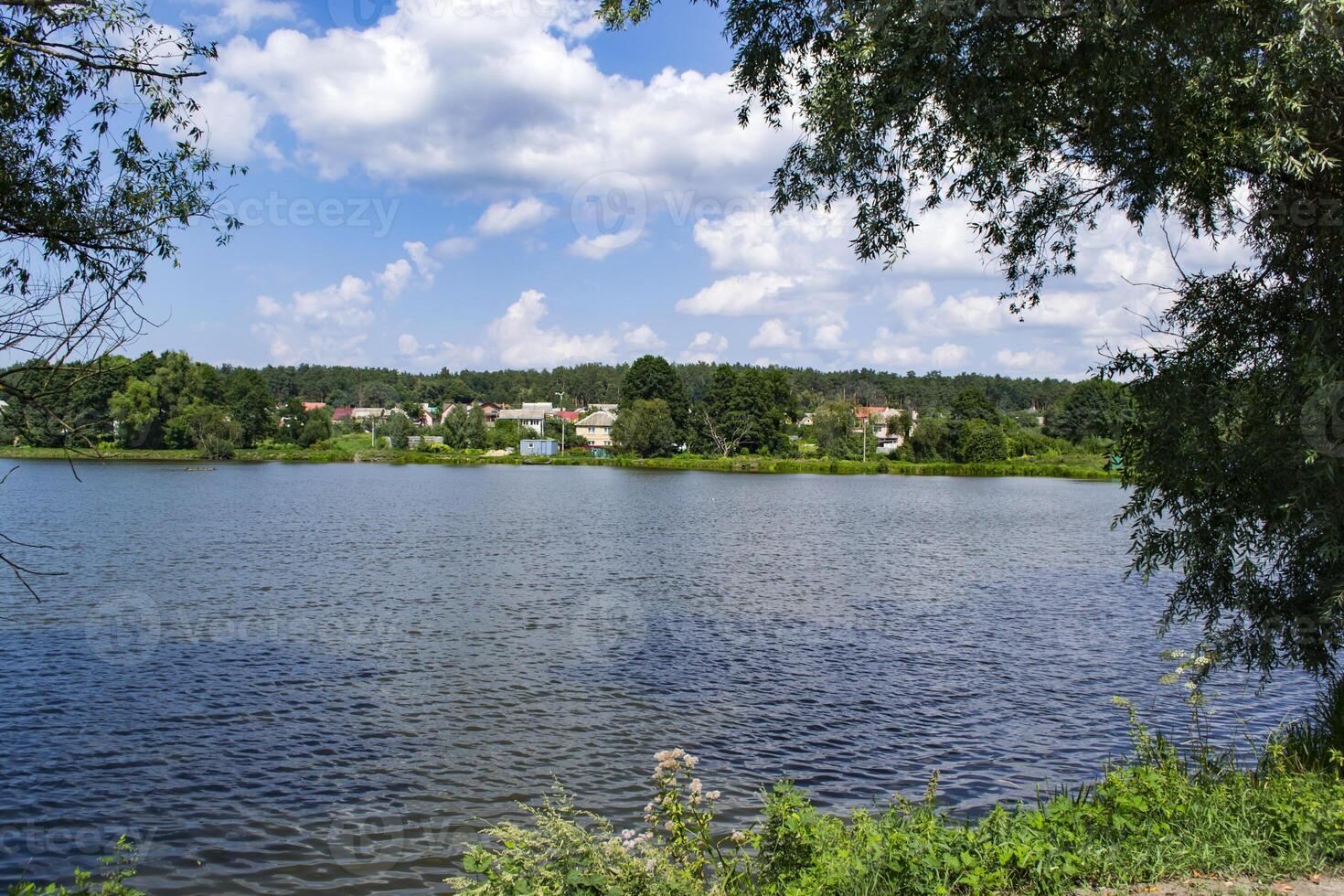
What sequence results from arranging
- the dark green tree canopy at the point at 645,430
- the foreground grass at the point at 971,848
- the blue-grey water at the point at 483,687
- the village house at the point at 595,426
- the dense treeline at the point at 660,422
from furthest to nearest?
the village house at the point at 595,426, the dark green tree canopy at the point at 645,430, the dense treeline at the point at 660,422, the blue-grey water at the point at 483,687, the foreground grass at the point at 971,848

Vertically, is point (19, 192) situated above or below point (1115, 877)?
above

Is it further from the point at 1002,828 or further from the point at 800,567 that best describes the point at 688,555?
the point at 1002,828

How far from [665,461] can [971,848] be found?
384 ft

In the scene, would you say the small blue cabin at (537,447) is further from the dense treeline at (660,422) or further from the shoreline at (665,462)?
the shoreline at (665,462)

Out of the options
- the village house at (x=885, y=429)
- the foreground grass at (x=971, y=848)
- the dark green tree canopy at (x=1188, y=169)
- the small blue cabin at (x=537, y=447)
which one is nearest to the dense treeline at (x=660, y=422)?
the village house at (x=885, y=429)

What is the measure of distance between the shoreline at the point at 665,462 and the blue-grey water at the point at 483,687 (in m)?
77.8

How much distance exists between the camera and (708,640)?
20.7m

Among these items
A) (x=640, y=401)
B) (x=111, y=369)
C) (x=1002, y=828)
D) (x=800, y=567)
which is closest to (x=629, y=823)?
(x=1002, y=828)

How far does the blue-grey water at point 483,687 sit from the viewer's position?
11094 millimetres

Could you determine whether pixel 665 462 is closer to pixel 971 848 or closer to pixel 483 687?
pixel 483 687

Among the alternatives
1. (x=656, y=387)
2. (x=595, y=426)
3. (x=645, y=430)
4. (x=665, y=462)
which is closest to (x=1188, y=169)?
(x=665, y=462)

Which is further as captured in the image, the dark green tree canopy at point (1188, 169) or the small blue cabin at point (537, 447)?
the small blue cabin at point (537, 447)

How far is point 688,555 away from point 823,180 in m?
26.3

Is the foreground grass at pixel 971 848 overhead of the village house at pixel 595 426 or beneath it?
beneath
